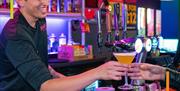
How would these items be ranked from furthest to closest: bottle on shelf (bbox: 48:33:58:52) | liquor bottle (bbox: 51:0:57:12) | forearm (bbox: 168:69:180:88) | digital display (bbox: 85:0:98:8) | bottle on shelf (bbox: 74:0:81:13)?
digital display (bbox: 85:0:98:8), bottle on shelf (bbox: 74:0:81:13), bottle on shelf (bbox: 48:33:58:52), liquor bottle (bbox: 51:0:57:12), forearm (bbox: 168:69:180:88)

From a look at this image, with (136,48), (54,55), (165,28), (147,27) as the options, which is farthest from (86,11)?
(165,28)

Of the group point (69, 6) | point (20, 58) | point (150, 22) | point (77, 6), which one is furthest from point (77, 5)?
point (20, 58)

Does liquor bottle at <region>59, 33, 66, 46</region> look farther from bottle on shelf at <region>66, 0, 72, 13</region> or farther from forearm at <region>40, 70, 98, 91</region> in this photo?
forearm at <region>40, 70, 98, 91</region>

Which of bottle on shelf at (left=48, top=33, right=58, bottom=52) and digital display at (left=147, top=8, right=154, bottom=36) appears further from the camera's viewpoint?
digital display at (left=147, top=8, right=154, bottom=36)

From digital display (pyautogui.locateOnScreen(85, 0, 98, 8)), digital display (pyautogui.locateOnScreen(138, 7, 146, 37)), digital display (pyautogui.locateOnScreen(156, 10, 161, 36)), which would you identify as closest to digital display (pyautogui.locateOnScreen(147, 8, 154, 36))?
digital display (pyautogui.locateOnScreen(138, 7, 146, 37))

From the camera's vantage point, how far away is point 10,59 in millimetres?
2092

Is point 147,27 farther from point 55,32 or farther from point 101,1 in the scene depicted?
point 55,32

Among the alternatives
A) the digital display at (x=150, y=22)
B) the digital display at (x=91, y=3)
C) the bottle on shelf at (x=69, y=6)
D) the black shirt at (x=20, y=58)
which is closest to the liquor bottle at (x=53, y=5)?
the bottle on shelf at (x=69, y=6)

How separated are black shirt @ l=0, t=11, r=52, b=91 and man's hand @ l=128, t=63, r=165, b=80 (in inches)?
20.2

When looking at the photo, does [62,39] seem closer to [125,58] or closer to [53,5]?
[53,5]

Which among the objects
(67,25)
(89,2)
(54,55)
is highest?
(89,2)

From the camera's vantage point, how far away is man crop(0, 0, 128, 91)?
1789 mm

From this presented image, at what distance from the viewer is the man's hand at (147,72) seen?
2.14 metres

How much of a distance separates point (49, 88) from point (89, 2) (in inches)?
144
